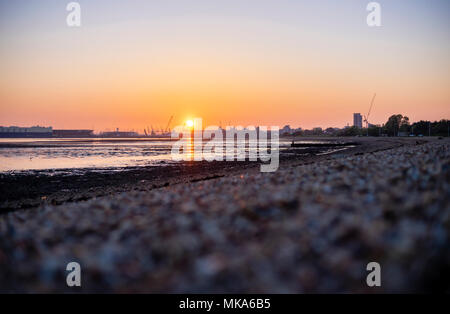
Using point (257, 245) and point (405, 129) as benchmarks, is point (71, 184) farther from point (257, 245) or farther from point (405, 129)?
point (405, 129)

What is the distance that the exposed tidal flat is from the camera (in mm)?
3381

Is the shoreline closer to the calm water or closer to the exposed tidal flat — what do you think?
the calm water

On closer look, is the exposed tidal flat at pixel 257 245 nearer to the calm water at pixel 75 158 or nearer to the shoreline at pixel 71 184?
the shoreline at pixel 71 184

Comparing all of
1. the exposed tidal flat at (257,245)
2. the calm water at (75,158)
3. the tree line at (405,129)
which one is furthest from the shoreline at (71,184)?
the tree line at (405,129)

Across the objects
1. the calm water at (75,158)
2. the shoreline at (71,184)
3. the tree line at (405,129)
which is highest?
the tree line at (405,129)

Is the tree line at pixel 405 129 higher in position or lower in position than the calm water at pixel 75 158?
higher

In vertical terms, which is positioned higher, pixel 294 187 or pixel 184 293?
pixel 294 187

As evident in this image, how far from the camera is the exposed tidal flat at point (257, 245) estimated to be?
11.1ft

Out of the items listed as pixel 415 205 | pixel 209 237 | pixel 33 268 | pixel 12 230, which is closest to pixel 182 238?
pixel 209 237

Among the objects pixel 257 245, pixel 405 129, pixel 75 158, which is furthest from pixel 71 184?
pixel 405 129
